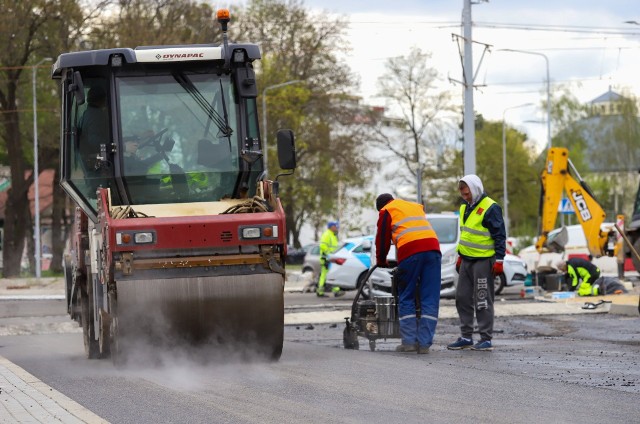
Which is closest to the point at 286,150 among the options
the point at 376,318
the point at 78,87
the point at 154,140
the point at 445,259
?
the point at 154,140

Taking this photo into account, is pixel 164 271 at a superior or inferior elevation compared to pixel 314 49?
inferior

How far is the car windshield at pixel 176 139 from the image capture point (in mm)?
13453

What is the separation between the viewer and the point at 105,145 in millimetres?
13516

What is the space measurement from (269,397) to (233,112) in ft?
14.2

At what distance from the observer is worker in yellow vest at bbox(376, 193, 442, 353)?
14250 millimetres

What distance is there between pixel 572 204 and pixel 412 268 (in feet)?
53.1

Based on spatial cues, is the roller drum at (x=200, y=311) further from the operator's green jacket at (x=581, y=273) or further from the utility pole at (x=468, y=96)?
the utility pole at (x=468, y=96)

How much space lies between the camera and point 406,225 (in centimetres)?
1443

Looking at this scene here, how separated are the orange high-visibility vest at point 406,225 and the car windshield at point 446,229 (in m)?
11.9

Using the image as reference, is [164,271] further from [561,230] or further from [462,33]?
[462,33]

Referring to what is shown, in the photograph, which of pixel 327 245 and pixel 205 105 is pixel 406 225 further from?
pixel 327 245

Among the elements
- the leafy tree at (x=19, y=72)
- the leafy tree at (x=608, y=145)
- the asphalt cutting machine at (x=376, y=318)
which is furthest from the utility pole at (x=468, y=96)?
the leafy tree at (x=608, y=145)

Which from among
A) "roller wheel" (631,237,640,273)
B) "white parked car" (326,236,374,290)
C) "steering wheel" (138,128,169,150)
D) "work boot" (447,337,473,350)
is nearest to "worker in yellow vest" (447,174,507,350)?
"work boot" (447,337,473,350)

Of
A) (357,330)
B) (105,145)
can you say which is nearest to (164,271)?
(105,145)
